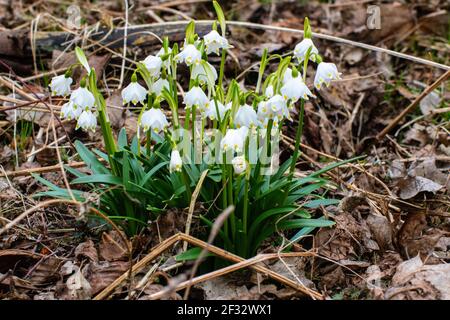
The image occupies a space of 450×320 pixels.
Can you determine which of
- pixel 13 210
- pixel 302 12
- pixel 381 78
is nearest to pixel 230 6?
pixel 302 12

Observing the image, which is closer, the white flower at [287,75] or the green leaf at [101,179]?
the white flower at [287,75]

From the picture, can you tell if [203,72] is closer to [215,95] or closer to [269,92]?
[215,95]

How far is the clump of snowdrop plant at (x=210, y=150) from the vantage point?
197 cm

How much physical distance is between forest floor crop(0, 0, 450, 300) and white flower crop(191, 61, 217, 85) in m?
0.51

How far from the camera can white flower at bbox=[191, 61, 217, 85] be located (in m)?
2.04

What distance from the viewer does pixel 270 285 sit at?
2.14 meters

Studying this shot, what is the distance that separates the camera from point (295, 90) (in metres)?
1.90

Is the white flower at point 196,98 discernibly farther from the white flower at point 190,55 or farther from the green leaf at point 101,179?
the green leaf at point 101,179

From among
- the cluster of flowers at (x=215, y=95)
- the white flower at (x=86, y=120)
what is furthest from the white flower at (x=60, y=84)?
the white flower at (x=86, y=120)

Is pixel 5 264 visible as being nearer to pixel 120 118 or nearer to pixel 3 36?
pixel 120 118

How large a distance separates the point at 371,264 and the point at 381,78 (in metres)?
2.09

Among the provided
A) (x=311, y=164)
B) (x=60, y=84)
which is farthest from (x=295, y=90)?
(x=311, y=164)

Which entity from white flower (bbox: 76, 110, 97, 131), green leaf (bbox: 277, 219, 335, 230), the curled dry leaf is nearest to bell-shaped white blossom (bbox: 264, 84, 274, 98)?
green leaf (bbox: 277, 219, 335, 230)

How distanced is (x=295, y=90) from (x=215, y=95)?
1.04 ft
